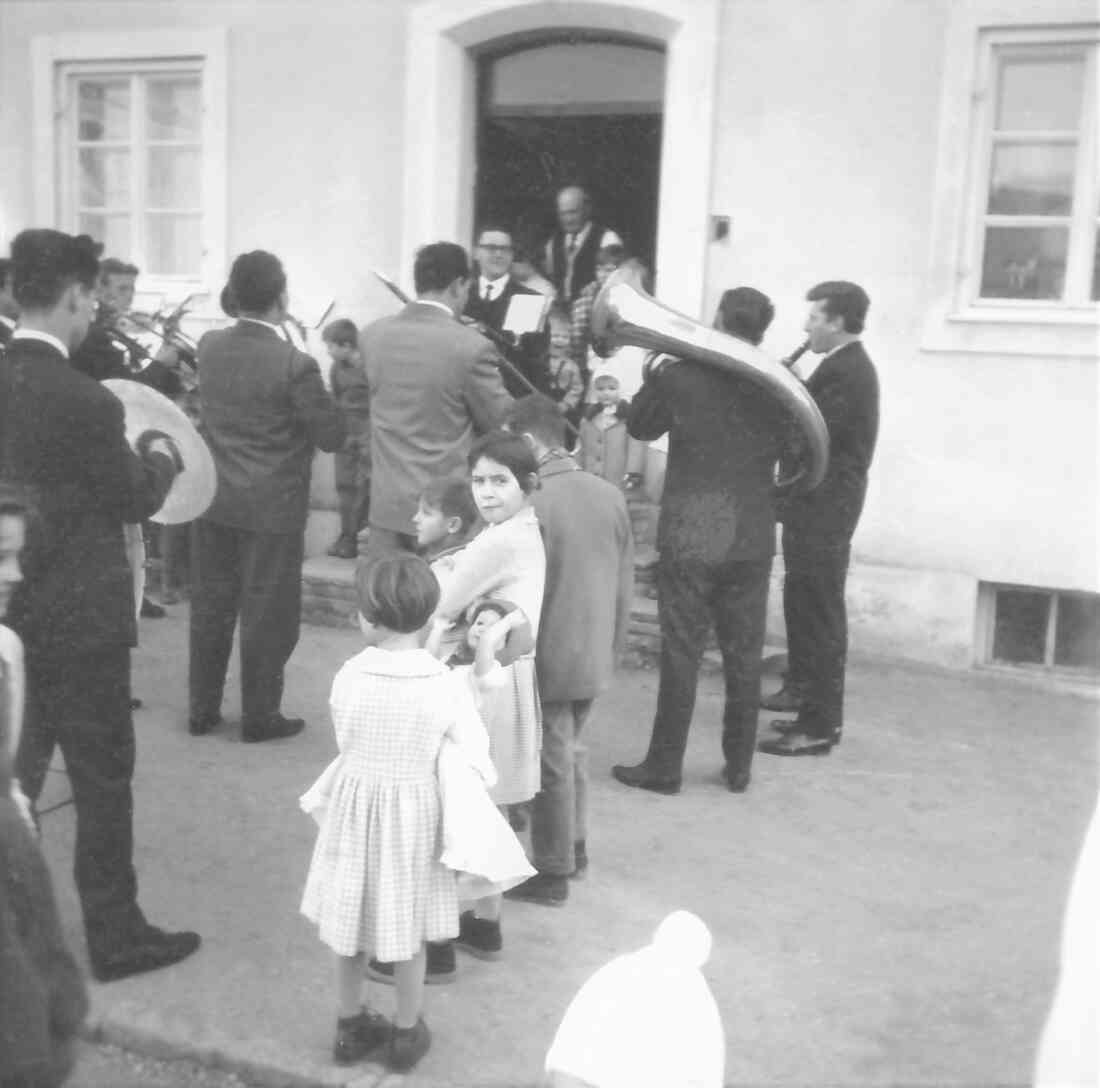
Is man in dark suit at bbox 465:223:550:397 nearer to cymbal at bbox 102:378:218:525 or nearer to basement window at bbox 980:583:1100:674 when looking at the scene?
basement window at bbox 980:583:1100:674

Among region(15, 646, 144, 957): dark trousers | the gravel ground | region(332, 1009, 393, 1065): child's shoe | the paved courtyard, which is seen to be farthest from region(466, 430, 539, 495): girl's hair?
the gravel ground

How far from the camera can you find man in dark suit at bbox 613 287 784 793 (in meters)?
5.05

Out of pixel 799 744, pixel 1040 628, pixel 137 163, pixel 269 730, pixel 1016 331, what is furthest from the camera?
pixel 137 163

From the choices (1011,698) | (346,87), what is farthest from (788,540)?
(346,87)

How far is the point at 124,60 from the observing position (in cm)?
887

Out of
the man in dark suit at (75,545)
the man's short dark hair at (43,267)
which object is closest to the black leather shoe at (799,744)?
the man in dark suit at (75,545)

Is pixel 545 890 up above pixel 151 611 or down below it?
above

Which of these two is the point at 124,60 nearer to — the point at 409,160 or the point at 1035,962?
the point at 409,160

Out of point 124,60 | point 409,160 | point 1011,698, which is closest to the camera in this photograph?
point 1011,698

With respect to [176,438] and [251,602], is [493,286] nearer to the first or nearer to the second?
[251,602]

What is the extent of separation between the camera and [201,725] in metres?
5.84

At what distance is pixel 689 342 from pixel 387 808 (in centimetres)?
235

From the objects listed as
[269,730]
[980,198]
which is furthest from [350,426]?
[980,198]

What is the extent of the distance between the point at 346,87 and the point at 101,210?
79.8 inches
